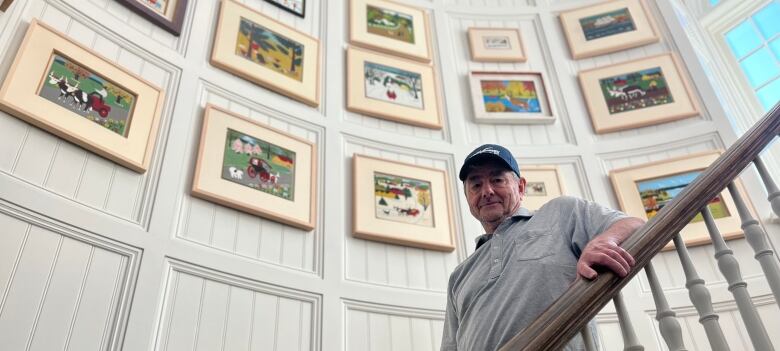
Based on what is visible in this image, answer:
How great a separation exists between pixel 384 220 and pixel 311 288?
584 mm

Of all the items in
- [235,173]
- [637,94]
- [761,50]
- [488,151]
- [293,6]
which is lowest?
[488,151]

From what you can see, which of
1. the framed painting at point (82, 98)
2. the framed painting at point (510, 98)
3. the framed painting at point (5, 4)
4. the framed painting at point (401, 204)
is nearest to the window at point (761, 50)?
the framed painting at point (510, 98)

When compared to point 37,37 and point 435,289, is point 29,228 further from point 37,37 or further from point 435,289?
point 435,289

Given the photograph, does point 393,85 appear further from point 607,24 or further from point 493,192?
point 493,192

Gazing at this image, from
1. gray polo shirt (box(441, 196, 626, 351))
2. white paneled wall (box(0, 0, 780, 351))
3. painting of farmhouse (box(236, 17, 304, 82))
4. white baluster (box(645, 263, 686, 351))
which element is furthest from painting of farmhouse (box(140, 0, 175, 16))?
white baluster (box(645, 263, 686, 351))

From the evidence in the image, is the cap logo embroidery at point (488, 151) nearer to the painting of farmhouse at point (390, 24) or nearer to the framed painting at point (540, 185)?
the framed painting at point (540, 185)

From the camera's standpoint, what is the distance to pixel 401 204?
122 inches

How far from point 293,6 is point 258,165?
133 centimetres

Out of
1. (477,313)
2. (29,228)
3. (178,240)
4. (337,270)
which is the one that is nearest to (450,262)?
(337,270)

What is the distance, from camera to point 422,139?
11.3ft

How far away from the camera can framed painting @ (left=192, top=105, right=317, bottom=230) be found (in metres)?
2.61

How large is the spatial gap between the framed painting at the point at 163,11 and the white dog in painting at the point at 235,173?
834 millimetres

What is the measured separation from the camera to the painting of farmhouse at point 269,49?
10.5 feet

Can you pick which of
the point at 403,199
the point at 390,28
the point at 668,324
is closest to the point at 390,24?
the point at 390,28
